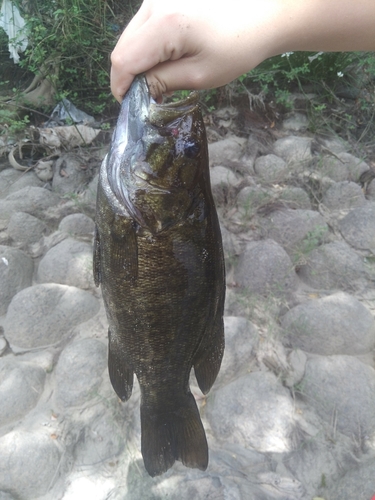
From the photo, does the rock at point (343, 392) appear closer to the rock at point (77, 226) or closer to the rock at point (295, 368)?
the rock at point (295, 368)

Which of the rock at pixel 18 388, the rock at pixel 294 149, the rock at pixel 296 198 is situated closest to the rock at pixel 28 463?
the rock at pixel 18 388

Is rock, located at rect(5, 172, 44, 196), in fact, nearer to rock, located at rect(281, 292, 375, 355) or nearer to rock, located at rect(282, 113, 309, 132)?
Result: rock, located at rect(281, 292, 375, 355)

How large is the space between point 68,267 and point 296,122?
11.4 feet

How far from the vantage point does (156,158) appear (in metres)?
1.25

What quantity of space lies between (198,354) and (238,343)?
3.17 feet

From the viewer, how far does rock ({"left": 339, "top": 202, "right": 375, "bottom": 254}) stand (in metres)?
3.23

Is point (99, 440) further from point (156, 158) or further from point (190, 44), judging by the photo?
point (190, 44)

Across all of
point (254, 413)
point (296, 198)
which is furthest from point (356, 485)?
point (296, 198)

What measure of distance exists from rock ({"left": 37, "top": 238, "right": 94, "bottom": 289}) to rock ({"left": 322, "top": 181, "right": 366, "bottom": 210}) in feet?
7.71

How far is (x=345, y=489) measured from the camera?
1.93m

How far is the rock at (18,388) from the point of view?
6.99 ft

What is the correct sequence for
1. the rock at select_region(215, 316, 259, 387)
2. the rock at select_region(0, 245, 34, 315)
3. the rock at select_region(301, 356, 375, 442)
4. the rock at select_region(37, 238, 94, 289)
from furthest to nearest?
the rock at select_region(37, 238, 94, 289) < the rock at select_region(0, 245, 34, 315) < the rock at select_region(215, 316, 259, 387) < the rock at select_region(301, 356, 375, 442)

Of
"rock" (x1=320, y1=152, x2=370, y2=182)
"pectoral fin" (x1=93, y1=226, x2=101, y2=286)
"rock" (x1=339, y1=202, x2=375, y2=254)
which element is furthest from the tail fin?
"rock" (x1=320, y1=152, x2=370, y2=182)

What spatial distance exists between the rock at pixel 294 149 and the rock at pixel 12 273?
2.84 m
